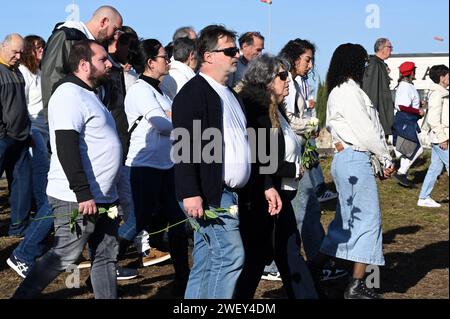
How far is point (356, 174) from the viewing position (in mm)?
6238

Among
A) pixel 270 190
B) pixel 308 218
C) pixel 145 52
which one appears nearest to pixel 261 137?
pixel 270 190

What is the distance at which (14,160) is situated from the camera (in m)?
8.94

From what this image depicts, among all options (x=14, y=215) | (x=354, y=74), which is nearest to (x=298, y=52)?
(x=354, y=74)

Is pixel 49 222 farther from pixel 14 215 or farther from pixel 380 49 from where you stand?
pixel 380 49

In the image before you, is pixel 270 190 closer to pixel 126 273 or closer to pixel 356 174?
pixel 356 174

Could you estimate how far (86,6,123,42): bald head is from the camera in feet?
20.8

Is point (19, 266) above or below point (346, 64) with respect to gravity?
below

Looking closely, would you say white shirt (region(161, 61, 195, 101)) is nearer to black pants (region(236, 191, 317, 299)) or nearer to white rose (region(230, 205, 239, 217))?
black pants (region(236, 191, 317, 299))

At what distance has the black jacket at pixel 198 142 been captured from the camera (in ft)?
15.5

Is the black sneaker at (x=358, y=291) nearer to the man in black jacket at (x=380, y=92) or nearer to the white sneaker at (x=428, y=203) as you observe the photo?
the man in black jacket at (x=380, y=92)

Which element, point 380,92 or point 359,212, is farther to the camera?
point 380,92

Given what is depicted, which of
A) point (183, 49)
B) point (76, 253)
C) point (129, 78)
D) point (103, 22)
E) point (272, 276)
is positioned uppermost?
point (103, 22)

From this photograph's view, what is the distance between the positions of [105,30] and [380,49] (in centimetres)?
582

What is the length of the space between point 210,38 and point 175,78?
7.09 ft
